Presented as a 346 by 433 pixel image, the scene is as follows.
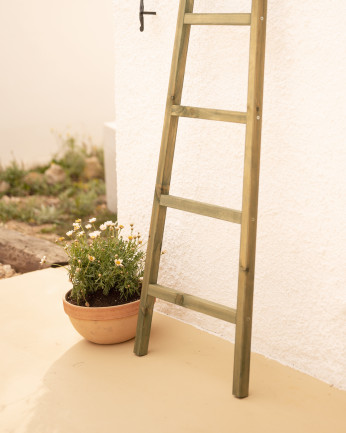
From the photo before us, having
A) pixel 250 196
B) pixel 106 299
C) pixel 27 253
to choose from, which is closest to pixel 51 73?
pixel 27 253

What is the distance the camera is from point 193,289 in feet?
10.9

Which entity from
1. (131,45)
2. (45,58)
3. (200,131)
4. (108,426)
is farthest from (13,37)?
(108,426)

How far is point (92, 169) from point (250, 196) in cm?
457

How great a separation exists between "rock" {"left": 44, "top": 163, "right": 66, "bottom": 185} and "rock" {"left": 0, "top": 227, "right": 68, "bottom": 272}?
2126 millimetres

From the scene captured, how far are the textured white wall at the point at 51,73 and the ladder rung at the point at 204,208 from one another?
437cm

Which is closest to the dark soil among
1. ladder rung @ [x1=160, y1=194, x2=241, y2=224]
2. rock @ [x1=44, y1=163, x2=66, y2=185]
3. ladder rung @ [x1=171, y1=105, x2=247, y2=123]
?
ladder rung @ [x1=160, y1=194, x2=241, y2=224]

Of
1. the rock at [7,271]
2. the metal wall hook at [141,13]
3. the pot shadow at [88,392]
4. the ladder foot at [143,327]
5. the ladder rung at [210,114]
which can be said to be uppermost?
the metal wall hook at [141,13]

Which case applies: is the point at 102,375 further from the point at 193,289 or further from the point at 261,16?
the point at 261,16

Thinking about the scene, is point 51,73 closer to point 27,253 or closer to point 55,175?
point 55,175

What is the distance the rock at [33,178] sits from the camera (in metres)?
6.61

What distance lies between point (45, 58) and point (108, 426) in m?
5.31

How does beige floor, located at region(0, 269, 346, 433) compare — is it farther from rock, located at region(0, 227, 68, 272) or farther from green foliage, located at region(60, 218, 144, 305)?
Answer: rock, located at region(0, 227, 68, 272)

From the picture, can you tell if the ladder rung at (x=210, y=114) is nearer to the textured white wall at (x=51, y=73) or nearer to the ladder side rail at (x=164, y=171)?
the ladder side rail at (x=164, y=171)

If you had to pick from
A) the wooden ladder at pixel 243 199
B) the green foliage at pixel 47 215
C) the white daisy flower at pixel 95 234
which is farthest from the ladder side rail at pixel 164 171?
the green foliage at pixel 47 215
